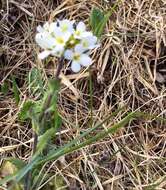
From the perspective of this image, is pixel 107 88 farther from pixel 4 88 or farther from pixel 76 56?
pixel 76 56

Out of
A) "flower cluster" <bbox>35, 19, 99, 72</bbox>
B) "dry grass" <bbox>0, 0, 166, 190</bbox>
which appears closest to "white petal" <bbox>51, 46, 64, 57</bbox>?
"flower cluster" <bbox>35, 19, 99, 72</bbox>

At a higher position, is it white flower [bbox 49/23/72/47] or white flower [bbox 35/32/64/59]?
white flower [bbox 49/23/72/47]

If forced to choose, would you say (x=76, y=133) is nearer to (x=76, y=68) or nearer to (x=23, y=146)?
(x=23, y=146)

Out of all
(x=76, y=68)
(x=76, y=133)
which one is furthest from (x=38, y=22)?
(x=76, y=68)

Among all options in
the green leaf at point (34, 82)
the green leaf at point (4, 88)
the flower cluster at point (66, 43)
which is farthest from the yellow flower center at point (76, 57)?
the green leaf at point (4, 88)

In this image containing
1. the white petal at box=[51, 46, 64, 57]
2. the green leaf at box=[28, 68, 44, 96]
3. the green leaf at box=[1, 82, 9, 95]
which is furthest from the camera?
the green leaf at box=[1, 82, 9, 95]

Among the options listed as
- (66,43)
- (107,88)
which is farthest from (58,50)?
(107,88)

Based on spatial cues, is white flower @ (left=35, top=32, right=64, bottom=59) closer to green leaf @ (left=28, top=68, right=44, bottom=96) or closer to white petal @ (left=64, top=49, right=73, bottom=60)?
white petal @ (left=64, top=49, right=73, bottom=60)

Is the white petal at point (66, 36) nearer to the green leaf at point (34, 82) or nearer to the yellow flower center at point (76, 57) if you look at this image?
the yellow flower center at point (76, 57)
